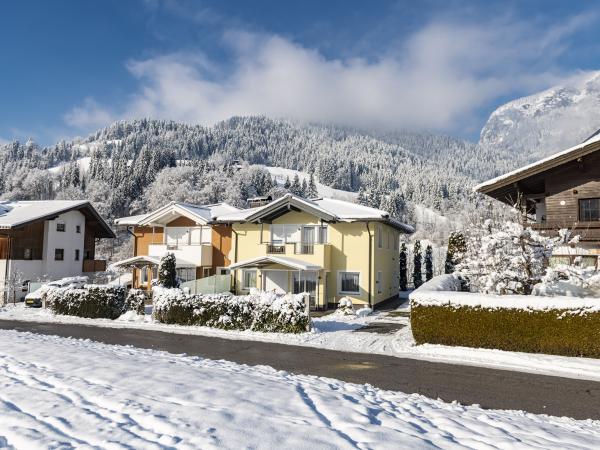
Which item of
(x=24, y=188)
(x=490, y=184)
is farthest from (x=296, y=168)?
(x=490, y=184)

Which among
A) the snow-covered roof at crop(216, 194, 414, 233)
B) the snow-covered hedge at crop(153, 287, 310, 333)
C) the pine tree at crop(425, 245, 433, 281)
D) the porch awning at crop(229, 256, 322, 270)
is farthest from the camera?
the pine tree at crop(425, 245, 433, 281)

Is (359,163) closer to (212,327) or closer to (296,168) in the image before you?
(296,168)

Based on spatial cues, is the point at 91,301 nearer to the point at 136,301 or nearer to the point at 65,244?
the point at 136,301

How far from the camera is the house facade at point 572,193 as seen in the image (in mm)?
18109

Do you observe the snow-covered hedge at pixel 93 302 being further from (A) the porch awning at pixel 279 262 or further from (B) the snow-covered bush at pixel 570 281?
(B) the snow-covered bush at pixel 570 281

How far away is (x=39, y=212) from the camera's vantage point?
33.5 meters

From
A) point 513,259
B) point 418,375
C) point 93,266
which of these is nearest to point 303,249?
point 513,259

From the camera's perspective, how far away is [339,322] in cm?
2059

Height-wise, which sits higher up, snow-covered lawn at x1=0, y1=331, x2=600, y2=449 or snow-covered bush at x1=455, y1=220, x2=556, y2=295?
snow-covered bush at x1=455, y1=220, x2=556, y2=295

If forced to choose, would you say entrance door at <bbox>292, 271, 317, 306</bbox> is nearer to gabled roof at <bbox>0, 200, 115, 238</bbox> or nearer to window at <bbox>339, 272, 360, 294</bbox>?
window at <bbox>339, 272, 360, 294</bbox>

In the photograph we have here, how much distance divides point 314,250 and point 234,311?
→ 354 inches

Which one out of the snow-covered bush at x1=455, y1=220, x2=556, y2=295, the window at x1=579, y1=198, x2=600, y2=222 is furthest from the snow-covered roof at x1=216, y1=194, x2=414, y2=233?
the window at x1=579, y1=198, x2=600, y2=222

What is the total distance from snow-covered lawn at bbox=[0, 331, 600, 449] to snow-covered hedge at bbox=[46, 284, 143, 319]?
14.1 metres

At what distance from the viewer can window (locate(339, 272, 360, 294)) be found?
87.3 feet
